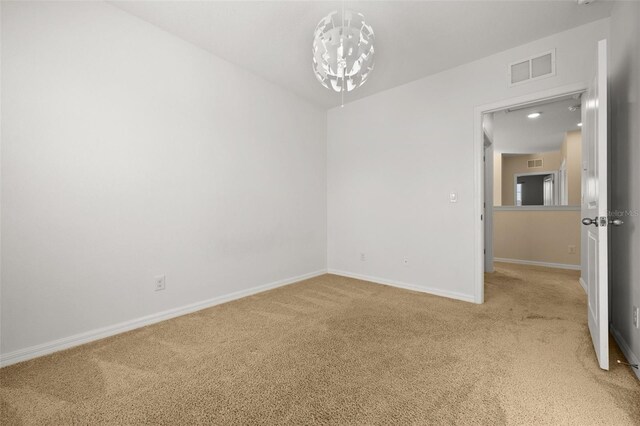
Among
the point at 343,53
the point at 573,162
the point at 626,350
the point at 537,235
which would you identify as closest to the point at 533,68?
the point at 343,53

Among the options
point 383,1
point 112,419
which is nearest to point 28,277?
point 112,419

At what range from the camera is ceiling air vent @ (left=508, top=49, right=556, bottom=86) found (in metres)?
2.67

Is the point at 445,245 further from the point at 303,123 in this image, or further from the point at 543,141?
the point at 543,141

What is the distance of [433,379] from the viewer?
1651mm

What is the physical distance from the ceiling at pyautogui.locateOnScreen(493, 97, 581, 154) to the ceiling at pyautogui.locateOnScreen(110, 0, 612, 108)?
220 centimetres

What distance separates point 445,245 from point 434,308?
0.80 metres

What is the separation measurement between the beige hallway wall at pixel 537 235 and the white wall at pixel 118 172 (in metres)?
4.66

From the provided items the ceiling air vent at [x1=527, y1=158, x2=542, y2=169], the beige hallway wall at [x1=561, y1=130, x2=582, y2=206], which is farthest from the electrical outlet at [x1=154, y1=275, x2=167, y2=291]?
the ceiling air vent at [x1=527, y1=158, x2=542, y2=169]

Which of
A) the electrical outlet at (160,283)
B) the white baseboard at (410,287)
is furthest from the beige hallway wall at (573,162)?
the electrical outlet at (160,283)

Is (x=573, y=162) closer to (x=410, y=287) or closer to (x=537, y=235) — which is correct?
(x=537, y=235)

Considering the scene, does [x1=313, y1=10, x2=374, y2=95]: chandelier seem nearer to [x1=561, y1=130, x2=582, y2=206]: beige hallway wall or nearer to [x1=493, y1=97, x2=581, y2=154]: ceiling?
[x1=493, y1=97, x2=581, y2=154]: ceiling

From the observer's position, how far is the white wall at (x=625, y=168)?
1740 mm

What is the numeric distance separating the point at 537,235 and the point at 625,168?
3790mm

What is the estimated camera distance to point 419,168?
139 inches
